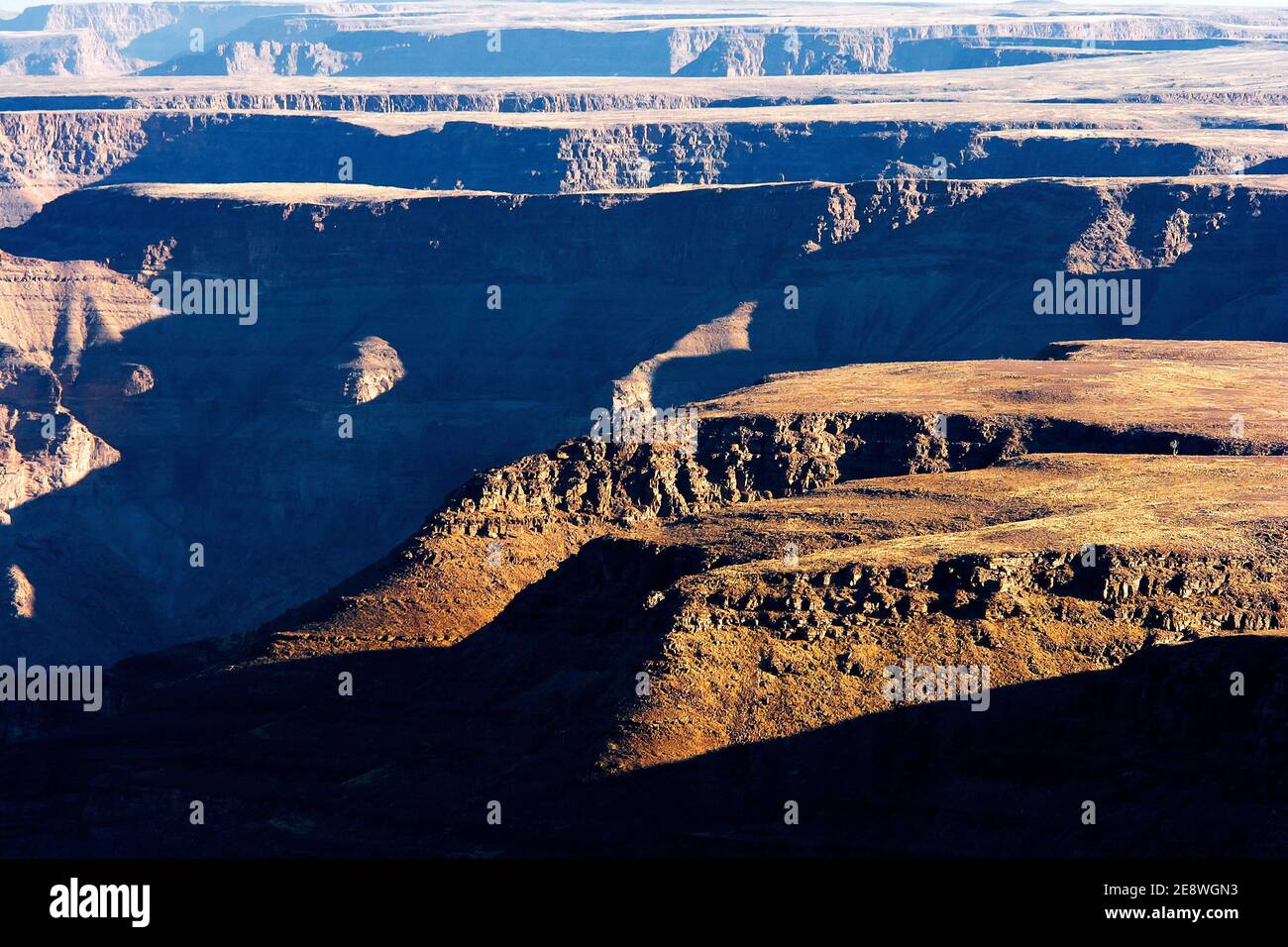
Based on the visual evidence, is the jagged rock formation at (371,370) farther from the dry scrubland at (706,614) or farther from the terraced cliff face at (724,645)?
the terraced cliff face at (724,645)

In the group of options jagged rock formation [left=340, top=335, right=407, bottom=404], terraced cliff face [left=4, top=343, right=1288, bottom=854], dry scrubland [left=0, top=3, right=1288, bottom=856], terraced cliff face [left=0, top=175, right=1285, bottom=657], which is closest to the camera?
dry scrubland [left=0, top=3, right=1288, bottom=856]

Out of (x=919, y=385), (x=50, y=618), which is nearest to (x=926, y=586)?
(x=919, y=385)

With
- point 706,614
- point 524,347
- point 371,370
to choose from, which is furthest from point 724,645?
point 524,347

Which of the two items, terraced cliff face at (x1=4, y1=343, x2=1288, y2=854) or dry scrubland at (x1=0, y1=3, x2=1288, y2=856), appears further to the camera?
terraced cliff face at (x1=4, y1=343, x2=1288, y2=854)

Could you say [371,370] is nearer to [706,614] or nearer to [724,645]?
[706,614]

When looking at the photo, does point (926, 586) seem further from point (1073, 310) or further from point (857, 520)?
point (1073, 310)

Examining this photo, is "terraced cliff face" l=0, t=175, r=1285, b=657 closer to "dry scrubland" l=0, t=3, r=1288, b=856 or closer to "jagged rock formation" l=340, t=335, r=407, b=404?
"dry scrubland" l=0, t=3, r=1288, b=856

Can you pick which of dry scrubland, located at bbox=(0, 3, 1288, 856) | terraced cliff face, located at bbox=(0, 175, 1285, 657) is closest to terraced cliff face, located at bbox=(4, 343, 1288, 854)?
dry scrubland, located at bbox=(0, 3, 1288, 856)
